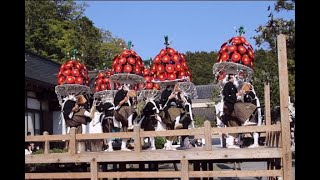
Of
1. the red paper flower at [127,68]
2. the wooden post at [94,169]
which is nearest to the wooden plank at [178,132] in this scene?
the wooden post at [94,169]

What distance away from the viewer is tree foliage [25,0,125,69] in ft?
110

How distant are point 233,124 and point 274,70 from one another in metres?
18.2

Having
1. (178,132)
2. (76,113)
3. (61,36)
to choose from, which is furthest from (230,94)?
(61,36)

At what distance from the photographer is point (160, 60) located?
10.3 meters

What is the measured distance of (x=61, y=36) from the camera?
36219 mm

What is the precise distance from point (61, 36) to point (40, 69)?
16859 mm

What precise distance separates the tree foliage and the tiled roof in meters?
8.82

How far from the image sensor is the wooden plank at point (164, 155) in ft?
24.2

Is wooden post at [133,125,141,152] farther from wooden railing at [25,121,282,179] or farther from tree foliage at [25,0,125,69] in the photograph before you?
tree foliage at [25,0,125,69]

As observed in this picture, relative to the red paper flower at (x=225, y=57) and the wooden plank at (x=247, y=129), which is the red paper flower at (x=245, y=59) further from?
the wooden plank at (x=247, y=129)

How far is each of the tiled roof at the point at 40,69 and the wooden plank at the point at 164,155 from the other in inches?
329

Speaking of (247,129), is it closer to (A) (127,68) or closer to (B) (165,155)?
(B) (165,155)
